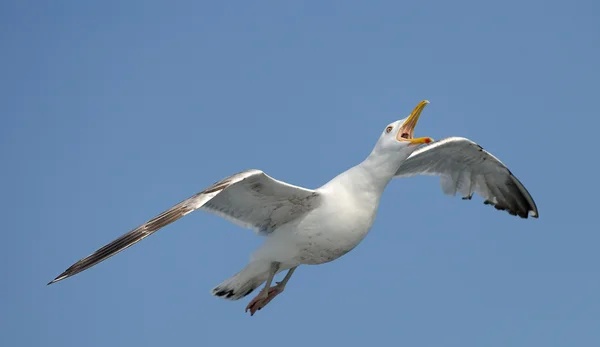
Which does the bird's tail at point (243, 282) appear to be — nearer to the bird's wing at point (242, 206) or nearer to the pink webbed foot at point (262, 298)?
the pink webbed foot at point (262, 298)

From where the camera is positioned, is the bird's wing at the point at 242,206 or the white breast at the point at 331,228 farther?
the white breast at the point at 331,228

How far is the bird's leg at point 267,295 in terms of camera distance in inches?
574

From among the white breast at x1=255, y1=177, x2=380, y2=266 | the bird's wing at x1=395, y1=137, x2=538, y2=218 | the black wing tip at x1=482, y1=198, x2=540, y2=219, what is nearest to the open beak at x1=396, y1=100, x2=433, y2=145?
the white breast at x1=255, y1=177, x2=380, y2=266

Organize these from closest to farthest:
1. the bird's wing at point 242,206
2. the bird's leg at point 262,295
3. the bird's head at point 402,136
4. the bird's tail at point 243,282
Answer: the bird's wing at point 242,206 < the bird's head at point 402,136 < the bird's leg at point 262,295 < the bird's tail at point 243,282

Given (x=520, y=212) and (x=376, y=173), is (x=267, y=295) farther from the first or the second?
(x=520, y=212)

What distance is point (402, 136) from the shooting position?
548 inches

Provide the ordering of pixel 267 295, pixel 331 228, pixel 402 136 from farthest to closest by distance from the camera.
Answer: pixel 267 295
pixel 402 136
pixel 331 228

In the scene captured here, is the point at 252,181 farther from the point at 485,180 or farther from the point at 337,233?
the point at 485,180

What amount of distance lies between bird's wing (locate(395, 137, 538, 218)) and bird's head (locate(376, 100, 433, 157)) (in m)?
2.22

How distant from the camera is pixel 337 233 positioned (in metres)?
13.6

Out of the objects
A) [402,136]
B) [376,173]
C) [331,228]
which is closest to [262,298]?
[331,228]

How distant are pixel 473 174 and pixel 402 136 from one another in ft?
12.4

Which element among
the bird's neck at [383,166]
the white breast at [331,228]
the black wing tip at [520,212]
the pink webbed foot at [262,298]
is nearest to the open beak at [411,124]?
the bird's neck at [383,166]

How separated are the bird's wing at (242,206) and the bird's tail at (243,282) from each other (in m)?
0.64
